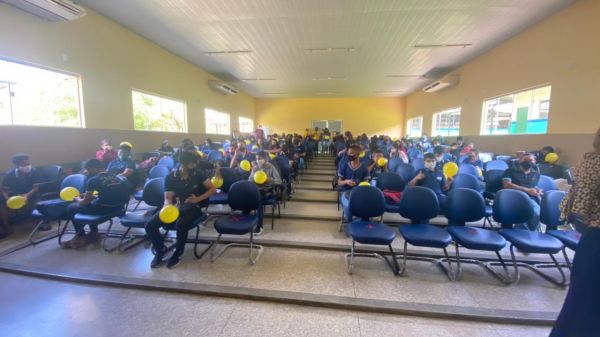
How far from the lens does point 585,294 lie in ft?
4.47

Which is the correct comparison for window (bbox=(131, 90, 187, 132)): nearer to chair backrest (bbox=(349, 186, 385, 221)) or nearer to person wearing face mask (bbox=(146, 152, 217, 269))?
person wearing face mask (bbox=(146, 152, 217, 269))

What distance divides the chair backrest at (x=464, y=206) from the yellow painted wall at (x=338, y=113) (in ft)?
45.9

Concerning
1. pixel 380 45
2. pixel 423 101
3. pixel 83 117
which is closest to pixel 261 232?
pixel 83 117

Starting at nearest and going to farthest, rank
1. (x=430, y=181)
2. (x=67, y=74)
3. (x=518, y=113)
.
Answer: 1. (x=430, y=181)
2. (x=67, y=74)
3. (x=518, y=113)

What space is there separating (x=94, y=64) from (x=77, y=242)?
161 inches

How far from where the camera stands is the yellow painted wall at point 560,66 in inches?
176

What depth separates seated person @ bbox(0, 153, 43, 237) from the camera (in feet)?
12.1

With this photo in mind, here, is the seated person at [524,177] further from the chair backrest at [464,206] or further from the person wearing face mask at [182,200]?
the person wearing face mask at [182,200]

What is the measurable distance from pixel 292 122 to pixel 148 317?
1556 centimetres

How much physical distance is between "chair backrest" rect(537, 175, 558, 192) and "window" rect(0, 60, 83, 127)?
27.6 ft

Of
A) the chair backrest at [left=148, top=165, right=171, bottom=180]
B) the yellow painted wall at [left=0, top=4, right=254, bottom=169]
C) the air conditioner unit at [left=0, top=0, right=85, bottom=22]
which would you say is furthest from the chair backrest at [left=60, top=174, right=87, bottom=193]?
the air conditioner unit at [left=0, top=0, right=85, bottom=22]

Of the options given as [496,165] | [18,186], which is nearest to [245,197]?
[18,186]

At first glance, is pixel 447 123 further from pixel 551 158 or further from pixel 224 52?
pixel 224 52

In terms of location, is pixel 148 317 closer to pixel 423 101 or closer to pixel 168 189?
pixel 168 189
